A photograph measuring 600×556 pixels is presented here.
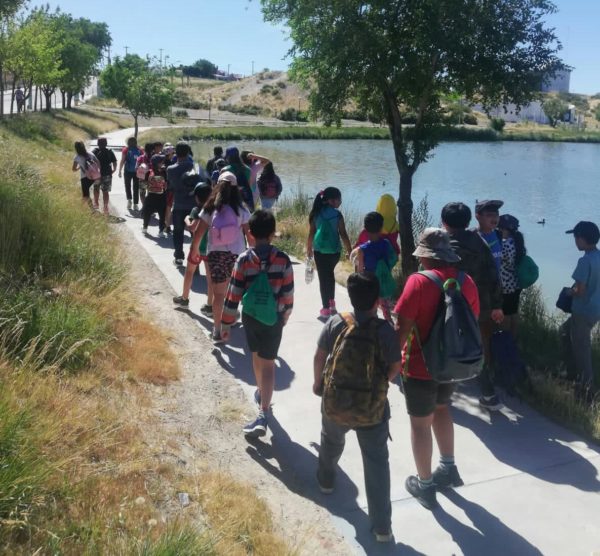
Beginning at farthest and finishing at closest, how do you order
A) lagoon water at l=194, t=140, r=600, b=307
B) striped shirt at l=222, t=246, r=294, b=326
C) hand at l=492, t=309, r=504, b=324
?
1. lagoon water at l=194, t=140, r=600, b=307
2. hand at l=492, t=309, r=504, b=324
3. striped shirt at l=222, t=246, r=294, b=326

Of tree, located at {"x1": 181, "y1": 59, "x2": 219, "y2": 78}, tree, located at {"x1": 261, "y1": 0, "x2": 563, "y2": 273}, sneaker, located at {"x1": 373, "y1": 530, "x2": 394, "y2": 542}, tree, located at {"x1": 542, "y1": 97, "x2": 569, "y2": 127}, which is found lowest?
sneaker, located at {"x1": 373, "y1": 530, "x2": 394, "y2": 542}

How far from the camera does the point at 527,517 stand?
392cm

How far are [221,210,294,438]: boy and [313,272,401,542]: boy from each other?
978 millimetres

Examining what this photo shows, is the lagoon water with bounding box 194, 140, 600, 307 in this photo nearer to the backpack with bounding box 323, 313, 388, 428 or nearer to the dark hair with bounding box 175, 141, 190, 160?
the dark hair with bounding box 175, 141, 190, 160

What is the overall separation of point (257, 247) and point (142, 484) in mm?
1857

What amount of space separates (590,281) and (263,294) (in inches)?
116

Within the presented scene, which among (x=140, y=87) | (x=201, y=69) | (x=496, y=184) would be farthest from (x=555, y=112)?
(x=201, y=69)

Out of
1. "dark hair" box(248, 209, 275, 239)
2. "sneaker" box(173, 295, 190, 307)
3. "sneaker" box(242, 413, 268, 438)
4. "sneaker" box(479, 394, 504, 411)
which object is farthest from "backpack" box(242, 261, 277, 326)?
"sneaker" box(173, 295, 190, 307)

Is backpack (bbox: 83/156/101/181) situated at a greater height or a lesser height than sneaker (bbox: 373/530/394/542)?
greater

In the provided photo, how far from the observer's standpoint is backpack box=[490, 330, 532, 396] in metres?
5.44

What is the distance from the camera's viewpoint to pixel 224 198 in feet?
20.4

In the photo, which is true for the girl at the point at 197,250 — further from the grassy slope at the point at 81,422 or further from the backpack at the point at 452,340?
the backpack at the point at 452,340

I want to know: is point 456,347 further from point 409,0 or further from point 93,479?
point 409,0

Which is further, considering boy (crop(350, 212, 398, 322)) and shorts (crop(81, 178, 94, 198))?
shorts (crop(81, 178, 94, 198))
